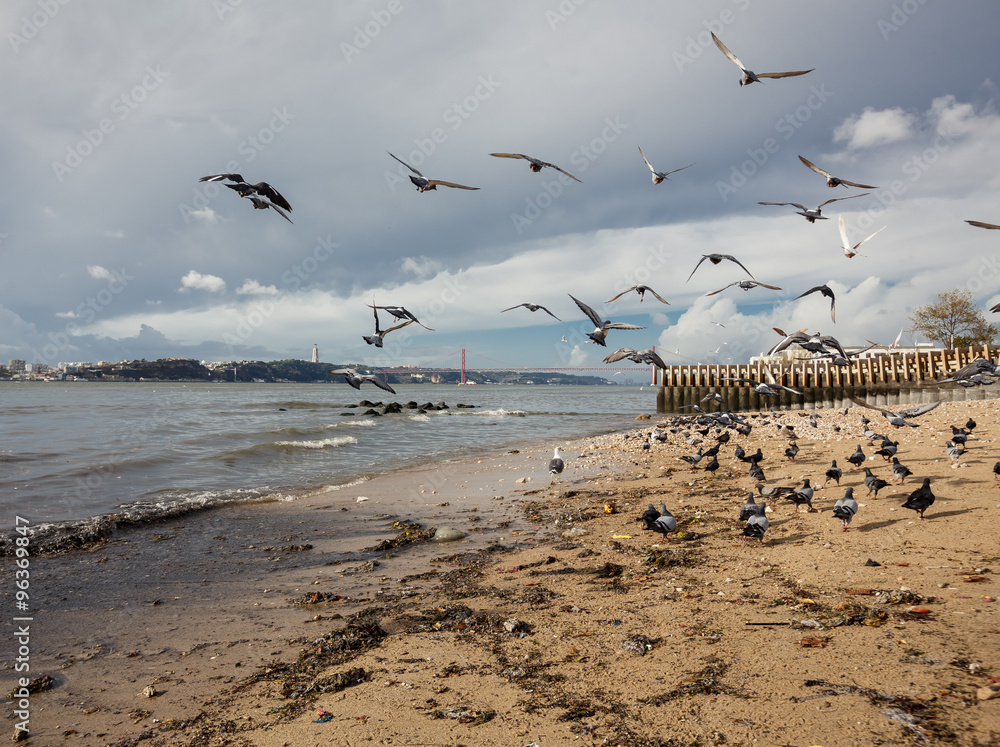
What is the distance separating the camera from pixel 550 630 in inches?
173

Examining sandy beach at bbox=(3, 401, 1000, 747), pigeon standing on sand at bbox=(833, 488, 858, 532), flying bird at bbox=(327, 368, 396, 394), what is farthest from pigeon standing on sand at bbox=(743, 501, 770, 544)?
flying bird at bbox=(327, 368, 396, 394)

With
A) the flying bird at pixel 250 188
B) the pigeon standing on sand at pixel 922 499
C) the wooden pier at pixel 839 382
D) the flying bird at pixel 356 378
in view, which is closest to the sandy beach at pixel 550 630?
the pigeon standing on sand at pixel 922 499

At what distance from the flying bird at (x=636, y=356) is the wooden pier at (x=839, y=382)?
20546mm

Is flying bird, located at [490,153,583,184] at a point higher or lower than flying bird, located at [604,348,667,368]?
higher

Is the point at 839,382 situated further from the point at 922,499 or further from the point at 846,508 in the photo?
the point at 846,508

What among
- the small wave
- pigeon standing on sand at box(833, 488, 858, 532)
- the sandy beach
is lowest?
the small wave

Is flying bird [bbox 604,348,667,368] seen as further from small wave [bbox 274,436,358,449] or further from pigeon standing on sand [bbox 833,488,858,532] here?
small wave [bbox 274,436,358,449]

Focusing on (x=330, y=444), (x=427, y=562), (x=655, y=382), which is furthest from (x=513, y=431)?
(x=427, y=562)

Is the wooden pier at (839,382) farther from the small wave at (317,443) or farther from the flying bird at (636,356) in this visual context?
the flying bird at (636,356)

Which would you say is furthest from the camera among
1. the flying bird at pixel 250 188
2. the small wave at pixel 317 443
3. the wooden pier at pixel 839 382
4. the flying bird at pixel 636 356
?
the wooden pier at pixel 839 382

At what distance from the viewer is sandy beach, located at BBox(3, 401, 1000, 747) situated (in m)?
3.12

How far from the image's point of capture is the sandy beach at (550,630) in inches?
123

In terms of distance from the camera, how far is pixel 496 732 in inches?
122

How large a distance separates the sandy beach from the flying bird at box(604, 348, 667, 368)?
2.33m
